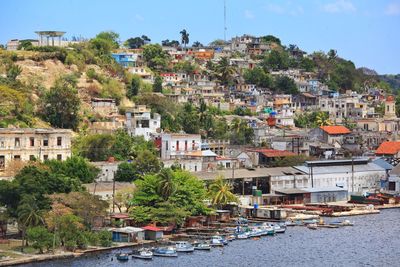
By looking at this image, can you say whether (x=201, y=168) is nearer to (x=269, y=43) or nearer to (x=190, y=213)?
(x=190, y=213)

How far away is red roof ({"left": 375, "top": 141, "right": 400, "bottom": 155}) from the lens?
83.8 metres

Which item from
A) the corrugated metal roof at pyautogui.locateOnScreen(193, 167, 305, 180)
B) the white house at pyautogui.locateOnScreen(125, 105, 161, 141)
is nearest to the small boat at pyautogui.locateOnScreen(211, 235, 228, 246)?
the corrugated metal roof at pyautogui.locateOnScreen(193, 167, 305, 180)

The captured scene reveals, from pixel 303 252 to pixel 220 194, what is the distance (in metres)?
12.8

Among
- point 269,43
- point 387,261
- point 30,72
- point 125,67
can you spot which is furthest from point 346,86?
point 387,261

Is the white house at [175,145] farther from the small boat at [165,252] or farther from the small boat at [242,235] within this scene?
the small boat at [165,252]

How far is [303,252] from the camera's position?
48.6 meters

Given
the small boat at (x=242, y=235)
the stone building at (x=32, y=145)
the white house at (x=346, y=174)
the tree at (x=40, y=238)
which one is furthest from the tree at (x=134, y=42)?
the tree at (x=40, y=238)

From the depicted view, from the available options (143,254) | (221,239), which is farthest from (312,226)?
(143,254)

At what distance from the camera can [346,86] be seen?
123938 mm

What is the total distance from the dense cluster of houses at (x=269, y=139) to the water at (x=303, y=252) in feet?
39.4

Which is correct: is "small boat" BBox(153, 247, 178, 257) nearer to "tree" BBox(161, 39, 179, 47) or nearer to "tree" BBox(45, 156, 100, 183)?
"tree" BBox(45, 156, 100, 183)

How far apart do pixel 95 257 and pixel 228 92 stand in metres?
60.5

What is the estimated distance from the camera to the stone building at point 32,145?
59531 millimetres

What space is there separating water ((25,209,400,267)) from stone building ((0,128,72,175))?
1570 cm
